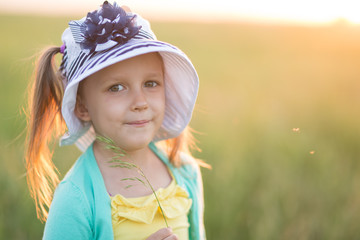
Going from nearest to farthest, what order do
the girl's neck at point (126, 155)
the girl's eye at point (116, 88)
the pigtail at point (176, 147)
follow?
the girl's eye at point (116, 88) → the girl's neck at point (126, 155) → the pigtail at point (176, 147)

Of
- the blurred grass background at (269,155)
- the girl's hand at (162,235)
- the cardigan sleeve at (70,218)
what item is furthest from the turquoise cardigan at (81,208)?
the blurred grass background at (269,155)

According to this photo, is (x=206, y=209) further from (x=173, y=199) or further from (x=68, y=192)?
(x=68, y=192)

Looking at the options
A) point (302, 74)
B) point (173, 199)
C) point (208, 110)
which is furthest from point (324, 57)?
point (173, 199)

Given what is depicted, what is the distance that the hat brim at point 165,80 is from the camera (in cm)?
137

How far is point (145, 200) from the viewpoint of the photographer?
1.51 metres

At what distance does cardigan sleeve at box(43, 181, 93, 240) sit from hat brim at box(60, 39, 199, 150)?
11.7 inches

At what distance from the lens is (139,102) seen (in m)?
1.42

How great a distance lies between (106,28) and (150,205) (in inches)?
27.8

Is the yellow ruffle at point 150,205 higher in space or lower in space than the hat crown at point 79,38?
lower

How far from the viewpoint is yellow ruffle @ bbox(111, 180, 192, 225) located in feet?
4.71

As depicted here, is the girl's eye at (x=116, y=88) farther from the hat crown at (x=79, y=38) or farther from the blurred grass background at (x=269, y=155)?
the blurred grass background at (x=269, y=155)

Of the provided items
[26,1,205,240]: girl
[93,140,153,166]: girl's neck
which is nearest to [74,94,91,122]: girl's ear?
[26,1,205,240]: girl

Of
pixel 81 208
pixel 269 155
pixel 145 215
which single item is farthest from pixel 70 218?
pixel 269 155

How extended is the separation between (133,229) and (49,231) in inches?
12.2
